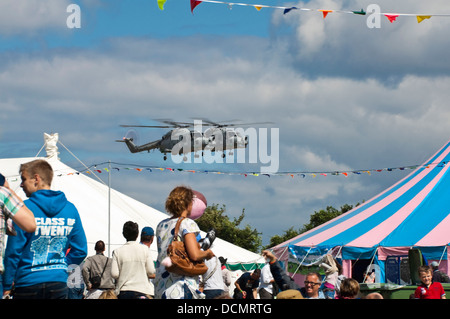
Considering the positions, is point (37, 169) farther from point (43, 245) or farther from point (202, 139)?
point (202, 139)

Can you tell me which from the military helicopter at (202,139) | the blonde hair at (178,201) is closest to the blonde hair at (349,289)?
the blonde hair at (178,201)

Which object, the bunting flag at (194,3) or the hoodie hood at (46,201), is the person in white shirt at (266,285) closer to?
the bunting flag at (194,3)

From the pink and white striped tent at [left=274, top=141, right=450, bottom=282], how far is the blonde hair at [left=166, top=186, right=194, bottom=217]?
30.8ft

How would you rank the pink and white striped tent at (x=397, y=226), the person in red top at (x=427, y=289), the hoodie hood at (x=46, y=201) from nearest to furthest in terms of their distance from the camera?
the hoodie hood at (x=46, y=201) → the person in red top at (x=427, y=289) → the pink and white striped tent at (x=397, y=226)

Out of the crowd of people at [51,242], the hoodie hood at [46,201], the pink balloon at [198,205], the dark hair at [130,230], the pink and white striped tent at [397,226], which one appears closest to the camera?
the crowd of people at [51,242]

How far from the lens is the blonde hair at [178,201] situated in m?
4.75

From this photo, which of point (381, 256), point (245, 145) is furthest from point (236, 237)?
point (381, 256)

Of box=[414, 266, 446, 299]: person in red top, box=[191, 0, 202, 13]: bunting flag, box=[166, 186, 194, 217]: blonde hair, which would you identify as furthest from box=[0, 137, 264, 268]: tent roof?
box=[166, 186, 194, 217]: blonde hair

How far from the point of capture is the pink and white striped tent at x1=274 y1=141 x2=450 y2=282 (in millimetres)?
13875

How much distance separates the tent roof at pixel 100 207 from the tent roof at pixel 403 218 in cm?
428

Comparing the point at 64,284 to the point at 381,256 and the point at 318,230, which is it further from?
the point at 318,230

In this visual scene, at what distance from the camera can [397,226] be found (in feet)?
48.4

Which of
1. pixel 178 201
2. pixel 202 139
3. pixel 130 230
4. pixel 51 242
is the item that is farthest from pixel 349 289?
pixel 202 139
